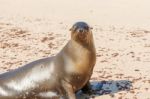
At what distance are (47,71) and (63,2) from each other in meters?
6.88

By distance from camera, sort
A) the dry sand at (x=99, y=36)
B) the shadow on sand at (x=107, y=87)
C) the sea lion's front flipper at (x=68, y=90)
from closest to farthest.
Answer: the sea lion's front flipper at (x=68, y=90) → the shadow on sand at (x=107, y=87) → the dry sand at (x=99, y=36)

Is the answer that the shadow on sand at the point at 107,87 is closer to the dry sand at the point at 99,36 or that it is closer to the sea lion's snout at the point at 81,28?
the dry sand at the point at 99,36

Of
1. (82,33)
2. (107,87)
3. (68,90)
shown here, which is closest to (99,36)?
(107,87)

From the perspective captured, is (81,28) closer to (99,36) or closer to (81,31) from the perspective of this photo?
(81,31)

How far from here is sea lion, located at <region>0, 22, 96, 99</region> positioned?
5.79 m

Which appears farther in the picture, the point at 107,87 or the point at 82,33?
the point at 107,87

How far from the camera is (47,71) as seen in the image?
5.97m

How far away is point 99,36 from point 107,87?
9.69 feet

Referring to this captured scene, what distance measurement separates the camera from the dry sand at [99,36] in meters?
6.71

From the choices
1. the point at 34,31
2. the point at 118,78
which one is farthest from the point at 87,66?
the point at 34,31

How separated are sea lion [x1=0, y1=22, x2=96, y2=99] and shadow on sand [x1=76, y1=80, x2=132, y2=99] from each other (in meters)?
0.25

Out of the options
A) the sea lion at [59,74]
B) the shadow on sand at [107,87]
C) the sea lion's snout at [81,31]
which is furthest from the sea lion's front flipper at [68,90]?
the sea lion's snout at [81,31]

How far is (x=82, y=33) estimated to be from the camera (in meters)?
5.78

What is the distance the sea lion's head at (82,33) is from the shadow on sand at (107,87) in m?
0.79
